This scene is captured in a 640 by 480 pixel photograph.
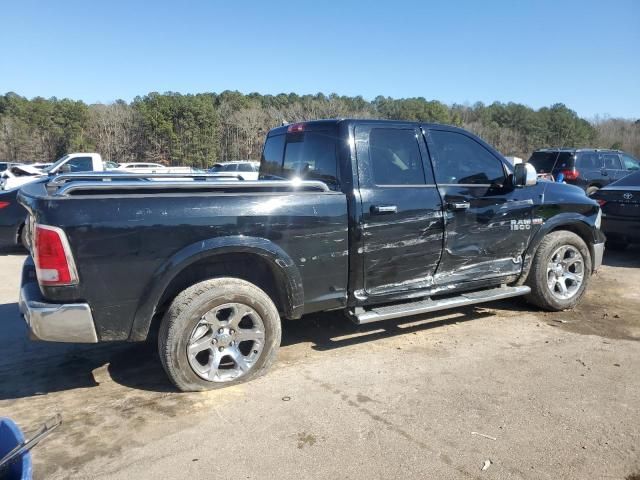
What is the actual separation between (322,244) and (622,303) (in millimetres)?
4166

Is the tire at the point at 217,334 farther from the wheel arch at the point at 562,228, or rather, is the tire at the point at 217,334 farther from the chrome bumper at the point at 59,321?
the wheel arch at the point at 562,228

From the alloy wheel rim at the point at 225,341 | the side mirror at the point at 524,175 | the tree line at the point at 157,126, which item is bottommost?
the alloy wheel rim at the point at 225,341

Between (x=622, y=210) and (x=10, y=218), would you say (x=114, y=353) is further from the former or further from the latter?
(x=622, y=210)

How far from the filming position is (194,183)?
3.40 meters

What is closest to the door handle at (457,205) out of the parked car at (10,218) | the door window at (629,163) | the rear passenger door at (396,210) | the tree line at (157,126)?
the rear passenger door at (396,210)

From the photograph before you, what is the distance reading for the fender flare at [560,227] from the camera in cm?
497

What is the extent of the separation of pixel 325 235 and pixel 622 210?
6.50 metres

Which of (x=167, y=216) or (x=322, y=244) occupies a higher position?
(x=167, y=216)

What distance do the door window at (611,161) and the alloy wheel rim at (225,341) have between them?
47.8 feet

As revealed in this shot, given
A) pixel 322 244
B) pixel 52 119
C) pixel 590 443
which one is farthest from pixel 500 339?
pixel 52 119

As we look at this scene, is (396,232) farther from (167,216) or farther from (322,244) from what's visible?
(167,216)

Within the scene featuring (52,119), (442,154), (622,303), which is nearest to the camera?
(442,154)

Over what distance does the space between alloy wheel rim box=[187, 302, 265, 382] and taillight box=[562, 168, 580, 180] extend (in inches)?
517

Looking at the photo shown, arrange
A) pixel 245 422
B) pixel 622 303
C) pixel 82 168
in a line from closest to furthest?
pixel 245 422
pixel 622 303
pixel 82 168
